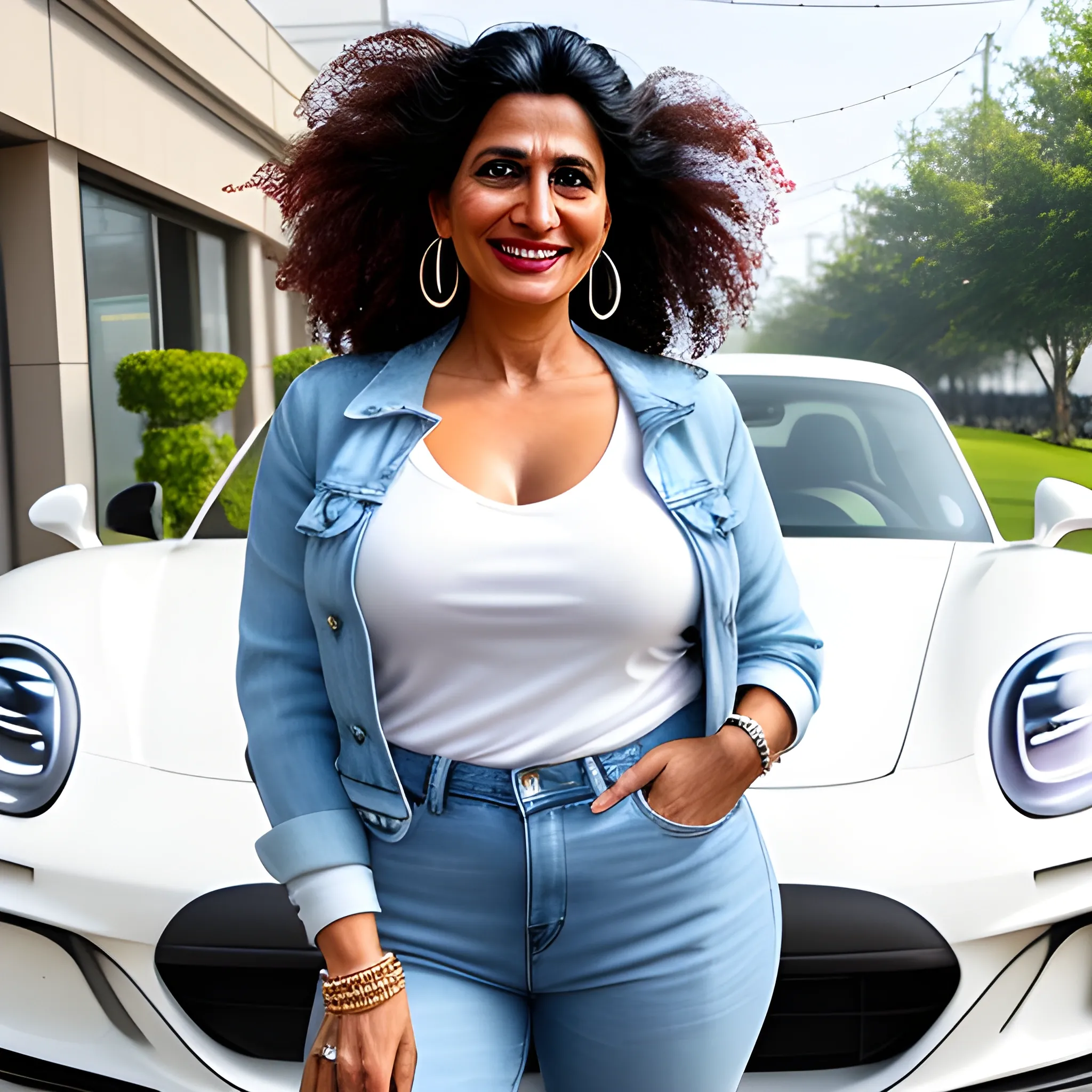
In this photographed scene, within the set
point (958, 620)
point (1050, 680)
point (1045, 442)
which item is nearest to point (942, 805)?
point (1050, 680)

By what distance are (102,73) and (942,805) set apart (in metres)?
9.12

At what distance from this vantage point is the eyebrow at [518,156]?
128 cm

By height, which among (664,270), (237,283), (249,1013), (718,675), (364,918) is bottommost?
(249,1013)

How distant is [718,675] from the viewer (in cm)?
127

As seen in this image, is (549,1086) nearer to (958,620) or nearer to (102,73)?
(958,620)

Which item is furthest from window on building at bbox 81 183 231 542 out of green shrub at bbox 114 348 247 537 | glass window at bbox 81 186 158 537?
green shrub at bbox 114 348 247 537

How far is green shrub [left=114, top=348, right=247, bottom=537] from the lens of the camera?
930 centimetres

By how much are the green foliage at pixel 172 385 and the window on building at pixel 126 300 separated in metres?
0.31

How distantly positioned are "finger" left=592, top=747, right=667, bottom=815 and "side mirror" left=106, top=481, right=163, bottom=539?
211cm

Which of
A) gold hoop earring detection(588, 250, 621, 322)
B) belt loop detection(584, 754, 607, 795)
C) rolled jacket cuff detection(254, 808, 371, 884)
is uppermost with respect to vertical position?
gold hoop earring detection(588, 250, 621, 322)

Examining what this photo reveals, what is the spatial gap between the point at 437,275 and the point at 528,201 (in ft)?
0.63

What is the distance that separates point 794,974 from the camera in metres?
1.80

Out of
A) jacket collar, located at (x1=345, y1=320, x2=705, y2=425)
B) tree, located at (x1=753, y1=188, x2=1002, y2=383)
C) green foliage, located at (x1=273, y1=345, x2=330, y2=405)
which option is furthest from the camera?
tree, located at (x1=753, y1=188, x2=1002, y2=383)

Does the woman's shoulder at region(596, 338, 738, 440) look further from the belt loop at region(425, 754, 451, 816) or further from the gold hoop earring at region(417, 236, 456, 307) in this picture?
the belt loop at region(425, 754, 451, 816)
